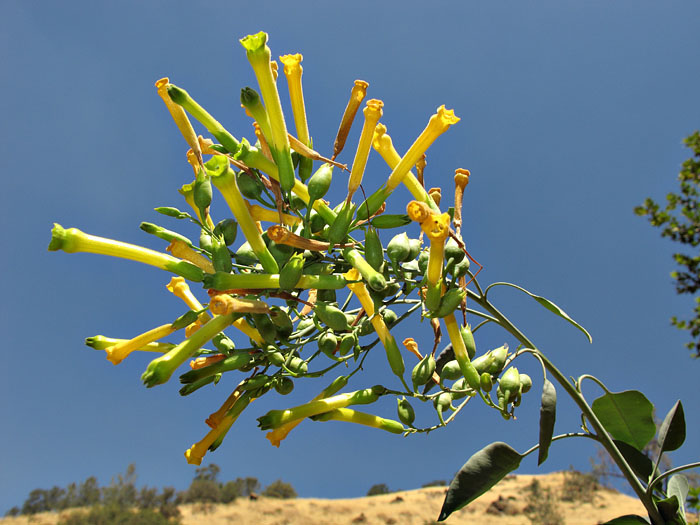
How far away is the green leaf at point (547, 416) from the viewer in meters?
1.54

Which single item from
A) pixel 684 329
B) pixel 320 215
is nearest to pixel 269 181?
pixel 320 215

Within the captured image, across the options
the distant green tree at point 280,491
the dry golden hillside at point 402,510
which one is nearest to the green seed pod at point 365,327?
the dry golden hillside at point 402,510

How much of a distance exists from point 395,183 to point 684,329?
8.29 m

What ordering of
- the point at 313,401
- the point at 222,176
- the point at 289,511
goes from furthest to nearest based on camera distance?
the point at 289,511
the point at 313,401
the point at 222,176

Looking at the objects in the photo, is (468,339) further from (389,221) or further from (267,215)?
(267,215)

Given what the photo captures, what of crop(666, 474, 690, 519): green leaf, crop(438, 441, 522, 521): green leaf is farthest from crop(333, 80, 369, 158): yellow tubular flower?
crop(666, 474, 690, 519): green leaf

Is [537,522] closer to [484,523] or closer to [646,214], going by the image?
[484,523]

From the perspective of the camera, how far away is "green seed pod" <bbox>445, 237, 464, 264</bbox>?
5.20 feet

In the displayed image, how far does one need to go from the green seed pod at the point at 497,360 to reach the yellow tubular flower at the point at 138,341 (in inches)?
42.1

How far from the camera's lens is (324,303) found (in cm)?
162

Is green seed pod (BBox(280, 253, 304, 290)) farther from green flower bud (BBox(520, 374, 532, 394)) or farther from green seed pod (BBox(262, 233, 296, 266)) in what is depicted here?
green flower bud (BBox(520, 374, 532, 394))

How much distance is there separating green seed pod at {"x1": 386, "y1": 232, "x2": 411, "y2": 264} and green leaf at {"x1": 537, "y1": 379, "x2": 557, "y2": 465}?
1.97ft

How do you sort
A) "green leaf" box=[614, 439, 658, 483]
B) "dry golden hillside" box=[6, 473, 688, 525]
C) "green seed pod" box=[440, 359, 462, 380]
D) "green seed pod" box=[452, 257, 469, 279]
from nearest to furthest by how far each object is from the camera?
"green seed pod" box=[452, 257, 469, 279] → "green seed pod" box=[440, 359, 462, 380] → "green leaf" box=[614, 439, 658, 483] → "dry golden hillside" box=[6, 473, 688, 525]

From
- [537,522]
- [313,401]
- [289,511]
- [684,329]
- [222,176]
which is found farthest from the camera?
[289,511]
